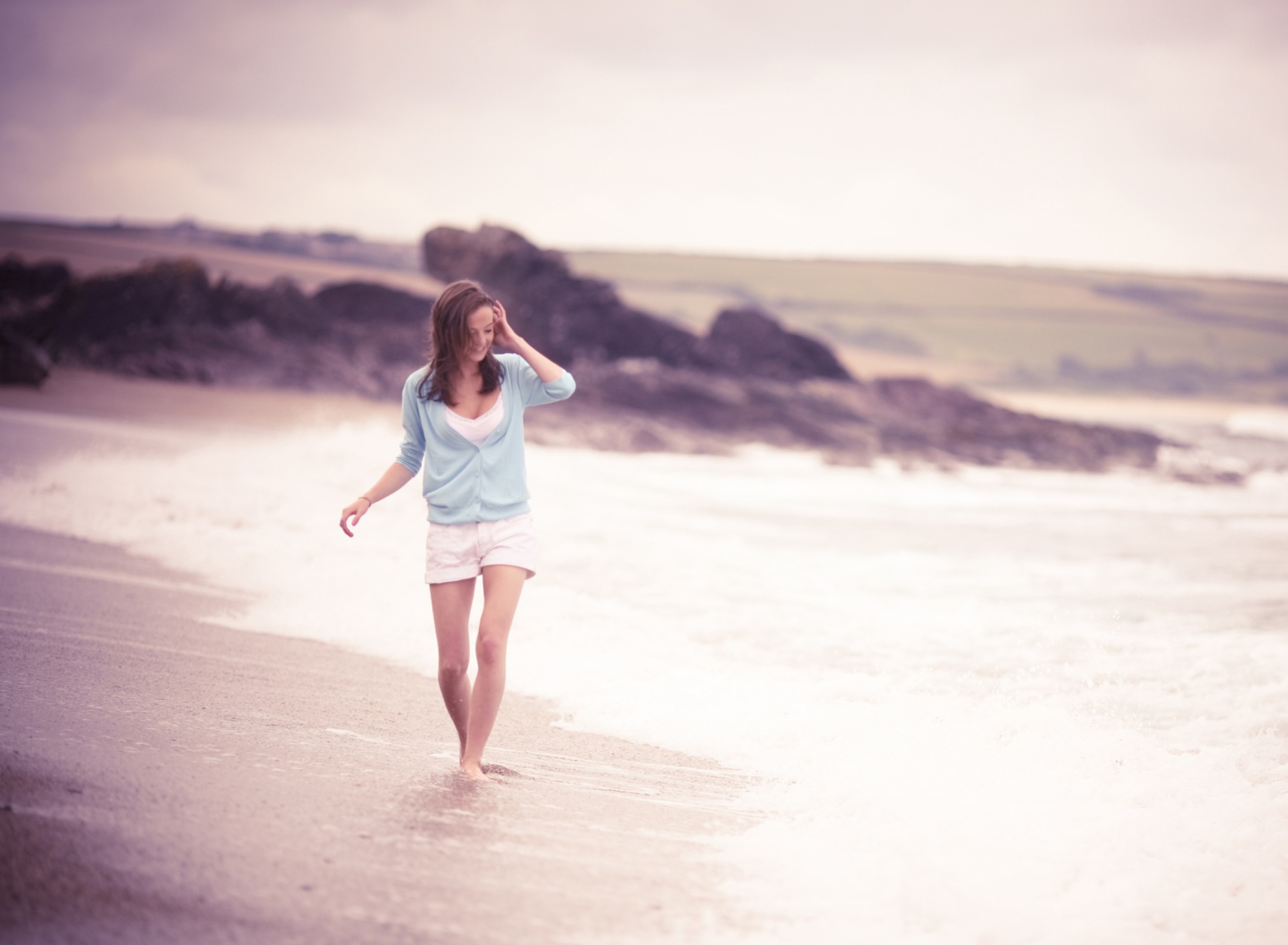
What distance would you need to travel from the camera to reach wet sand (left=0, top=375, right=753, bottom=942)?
294cm

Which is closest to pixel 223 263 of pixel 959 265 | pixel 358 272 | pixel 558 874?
pixel 358 272

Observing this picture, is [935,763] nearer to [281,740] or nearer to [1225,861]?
[1225,861]

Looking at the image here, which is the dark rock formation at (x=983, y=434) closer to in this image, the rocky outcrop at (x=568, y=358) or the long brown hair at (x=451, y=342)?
the rocky outcrop at (x=568, y=358)

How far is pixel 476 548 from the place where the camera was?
13.8 ft

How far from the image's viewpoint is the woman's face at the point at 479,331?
13.5 ft

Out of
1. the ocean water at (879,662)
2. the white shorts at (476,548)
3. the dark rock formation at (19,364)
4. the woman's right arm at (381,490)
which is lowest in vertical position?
the ocean water at (879,662)

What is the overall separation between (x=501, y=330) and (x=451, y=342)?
0.71ft

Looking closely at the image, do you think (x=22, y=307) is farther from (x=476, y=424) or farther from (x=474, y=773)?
(x=474, y=773)

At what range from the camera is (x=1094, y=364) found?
226 ft

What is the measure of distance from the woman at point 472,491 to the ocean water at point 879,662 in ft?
3.73

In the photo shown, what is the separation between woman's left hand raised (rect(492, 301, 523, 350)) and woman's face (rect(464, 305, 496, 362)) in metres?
0.03

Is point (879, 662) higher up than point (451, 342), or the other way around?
point (451, 342)

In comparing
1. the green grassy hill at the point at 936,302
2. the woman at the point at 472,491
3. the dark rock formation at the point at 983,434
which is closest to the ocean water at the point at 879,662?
the woman at the point at 472,491

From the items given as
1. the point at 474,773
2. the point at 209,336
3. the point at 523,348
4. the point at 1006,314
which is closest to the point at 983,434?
the point at 209,336
